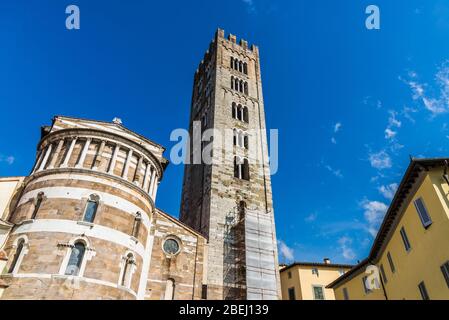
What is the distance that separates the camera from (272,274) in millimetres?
25422

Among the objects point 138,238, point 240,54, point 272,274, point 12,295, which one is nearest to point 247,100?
point 240,54

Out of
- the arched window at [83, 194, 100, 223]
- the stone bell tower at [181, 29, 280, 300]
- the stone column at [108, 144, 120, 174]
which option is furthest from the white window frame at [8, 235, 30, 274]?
the stone bell tower at [181, 29, 280, 300]

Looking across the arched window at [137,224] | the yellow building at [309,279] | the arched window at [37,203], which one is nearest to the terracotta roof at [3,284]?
the arched window at [37,203]

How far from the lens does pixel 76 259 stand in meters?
16.5

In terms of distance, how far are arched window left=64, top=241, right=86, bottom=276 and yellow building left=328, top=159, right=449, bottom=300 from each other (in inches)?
697

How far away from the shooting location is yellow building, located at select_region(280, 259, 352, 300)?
123ft

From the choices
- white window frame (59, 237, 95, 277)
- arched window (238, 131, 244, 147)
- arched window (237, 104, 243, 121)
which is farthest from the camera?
arched window (237, 104, 243, 121)

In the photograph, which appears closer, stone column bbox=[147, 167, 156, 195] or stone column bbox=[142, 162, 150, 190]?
stone column bbox=[142, 162, 150, 190]

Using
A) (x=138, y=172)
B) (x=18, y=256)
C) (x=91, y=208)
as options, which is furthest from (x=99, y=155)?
(x=18, y=256)

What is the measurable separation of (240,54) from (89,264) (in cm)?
3572

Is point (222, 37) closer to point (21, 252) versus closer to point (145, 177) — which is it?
point (145, 177)

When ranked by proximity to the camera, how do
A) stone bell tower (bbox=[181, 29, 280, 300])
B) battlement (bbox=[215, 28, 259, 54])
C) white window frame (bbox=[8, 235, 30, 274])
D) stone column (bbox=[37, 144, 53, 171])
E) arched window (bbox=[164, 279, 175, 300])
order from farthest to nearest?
battlement (bbox=[215, 28, 259, 54]) → stone bell tower (bbox=[181, 29, 280, 300]) → arched window (bbox=[164, 279, 175, 300]) → stone column (bbox=[37, 144, 53, 171]) → white window frame (bbox=[8, 235, 30, 274])

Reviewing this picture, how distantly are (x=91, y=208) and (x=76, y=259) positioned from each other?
2997 mm

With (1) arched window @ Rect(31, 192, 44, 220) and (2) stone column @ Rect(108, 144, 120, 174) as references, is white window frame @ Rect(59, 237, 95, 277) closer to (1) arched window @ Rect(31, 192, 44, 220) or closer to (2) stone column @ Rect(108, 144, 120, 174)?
(1) arched window @ Rect(31, 192, 44, 220)
